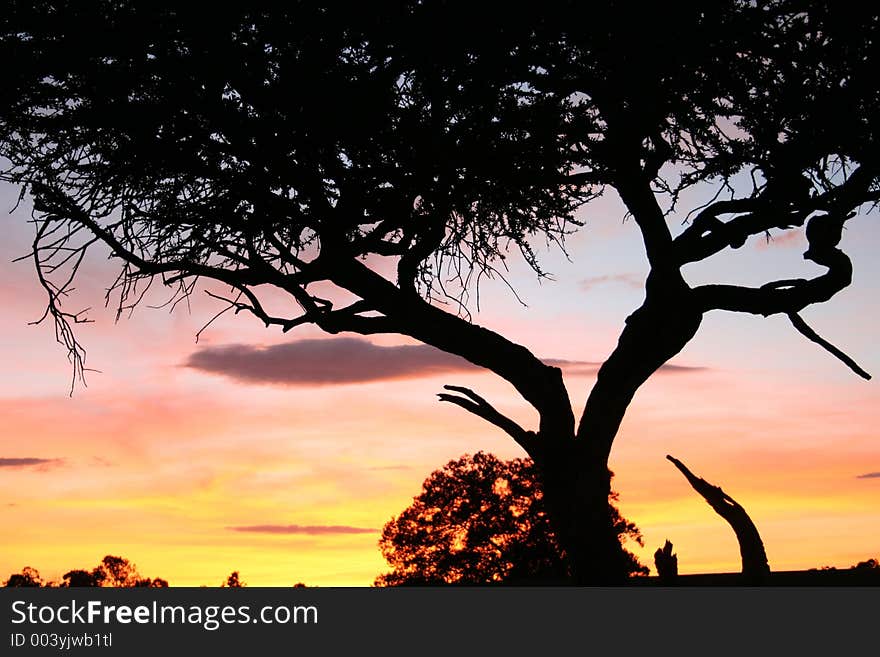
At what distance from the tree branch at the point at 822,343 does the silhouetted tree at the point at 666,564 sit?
10.8 ft

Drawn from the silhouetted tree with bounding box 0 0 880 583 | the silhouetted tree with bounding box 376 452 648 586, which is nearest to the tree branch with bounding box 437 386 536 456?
the silhouetted tree with bounding box 0 0 880 583

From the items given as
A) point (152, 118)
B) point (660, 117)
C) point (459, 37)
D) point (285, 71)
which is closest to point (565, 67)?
point (660, 117)

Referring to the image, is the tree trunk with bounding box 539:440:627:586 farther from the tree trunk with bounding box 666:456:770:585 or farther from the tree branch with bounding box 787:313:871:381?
the tree branch with bounding box 787:313:871:381

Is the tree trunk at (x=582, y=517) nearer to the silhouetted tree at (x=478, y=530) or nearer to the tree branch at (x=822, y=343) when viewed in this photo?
the tree branch at (x=822, y=343)

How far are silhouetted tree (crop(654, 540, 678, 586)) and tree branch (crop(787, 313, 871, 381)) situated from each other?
3.31m

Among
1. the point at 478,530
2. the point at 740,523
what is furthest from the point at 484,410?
the point at 478,530

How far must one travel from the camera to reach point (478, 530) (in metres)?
33.2

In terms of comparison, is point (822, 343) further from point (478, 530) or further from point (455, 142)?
point (478, 530)

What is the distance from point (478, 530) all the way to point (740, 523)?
864 inches

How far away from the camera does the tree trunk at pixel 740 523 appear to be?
11.7 metres

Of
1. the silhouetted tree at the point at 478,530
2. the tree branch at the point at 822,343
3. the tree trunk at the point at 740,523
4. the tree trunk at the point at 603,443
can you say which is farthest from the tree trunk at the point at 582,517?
the silhouetted tree at the point at 478,530

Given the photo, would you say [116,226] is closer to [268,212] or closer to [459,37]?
[268,212]

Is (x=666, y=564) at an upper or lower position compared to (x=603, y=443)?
lower

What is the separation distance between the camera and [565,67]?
40.2 ft
